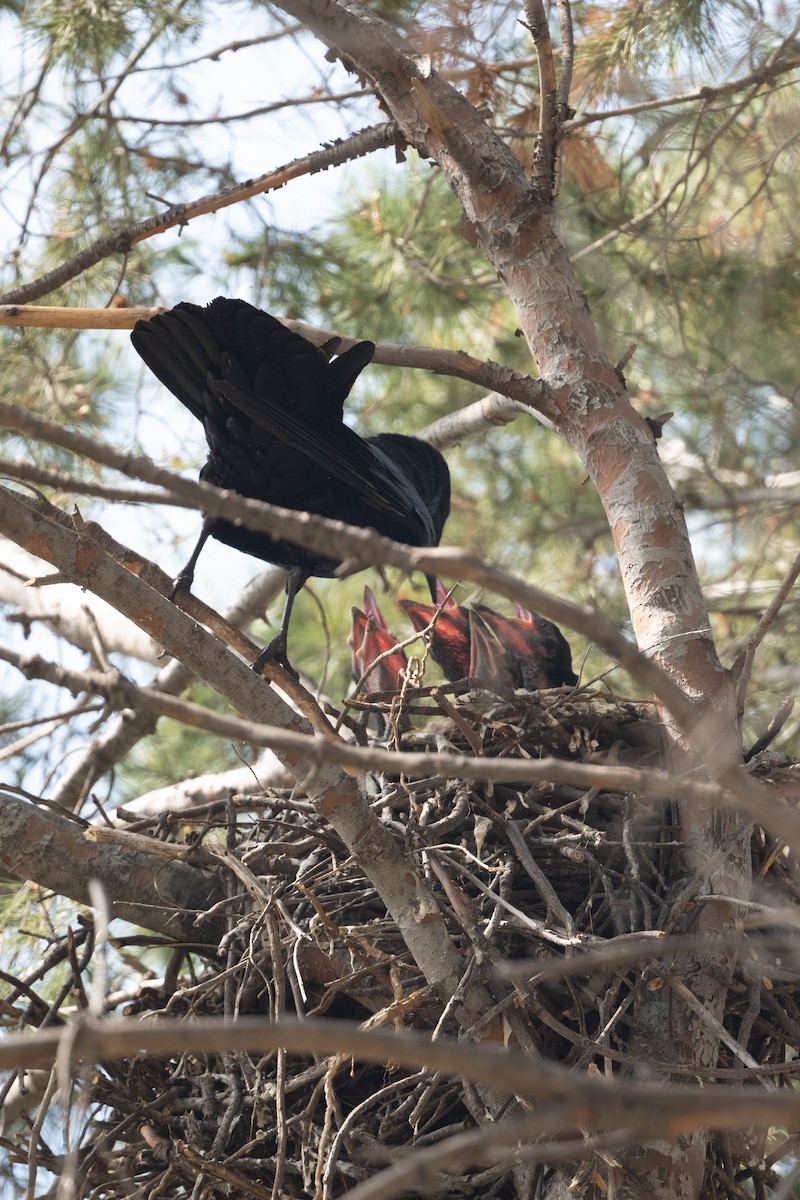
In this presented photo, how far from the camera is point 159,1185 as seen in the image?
2.86 m

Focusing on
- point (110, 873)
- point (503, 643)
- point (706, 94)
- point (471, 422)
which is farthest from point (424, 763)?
point (471, 422)

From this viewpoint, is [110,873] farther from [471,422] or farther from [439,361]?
[471,422]

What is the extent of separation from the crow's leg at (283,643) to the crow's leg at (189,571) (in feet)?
0.93

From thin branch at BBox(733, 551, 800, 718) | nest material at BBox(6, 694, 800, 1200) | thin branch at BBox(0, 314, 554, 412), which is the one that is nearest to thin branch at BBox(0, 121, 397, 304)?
thin branch at BBox(0, 314, 554, 412)

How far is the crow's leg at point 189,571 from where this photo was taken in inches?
126

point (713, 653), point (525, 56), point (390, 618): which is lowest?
point (713, 653)

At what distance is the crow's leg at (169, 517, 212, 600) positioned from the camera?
10.5 ft

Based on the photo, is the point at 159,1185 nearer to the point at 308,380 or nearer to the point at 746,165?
the point at 308,380

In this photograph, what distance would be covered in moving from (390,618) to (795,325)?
2.59m

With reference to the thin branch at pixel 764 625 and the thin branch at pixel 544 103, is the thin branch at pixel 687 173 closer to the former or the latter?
the thin branch at pixel 544 103

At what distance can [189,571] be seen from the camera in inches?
134

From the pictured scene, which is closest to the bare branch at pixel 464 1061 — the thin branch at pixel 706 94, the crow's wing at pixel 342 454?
the crow's wing at pixel 342 454

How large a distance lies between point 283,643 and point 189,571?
0.39 meters

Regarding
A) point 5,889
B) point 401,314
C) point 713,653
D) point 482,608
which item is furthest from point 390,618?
point 713,653
